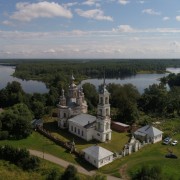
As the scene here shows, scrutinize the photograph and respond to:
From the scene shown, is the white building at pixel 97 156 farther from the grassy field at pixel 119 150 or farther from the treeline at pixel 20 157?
the treeline at pixel 20 157

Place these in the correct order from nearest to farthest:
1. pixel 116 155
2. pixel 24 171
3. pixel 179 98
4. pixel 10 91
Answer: pixel 24 171 → pixel 116 155 → pixel 179 98 → pixel 10 91

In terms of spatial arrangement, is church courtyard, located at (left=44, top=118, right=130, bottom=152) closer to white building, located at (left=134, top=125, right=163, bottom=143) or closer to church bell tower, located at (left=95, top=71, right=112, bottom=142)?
church bell tower, located at (left=95, top=71, right=112, bottom=142)

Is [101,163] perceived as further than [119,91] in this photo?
No

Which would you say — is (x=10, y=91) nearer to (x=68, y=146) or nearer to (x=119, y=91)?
(x=119, y=91)

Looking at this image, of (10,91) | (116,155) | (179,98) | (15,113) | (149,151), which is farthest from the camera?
(10,91)

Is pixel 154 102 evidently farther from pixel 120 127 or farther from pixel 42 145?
pixel 42 145

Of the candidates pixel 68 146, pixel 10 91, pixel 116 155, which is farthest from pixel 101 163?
pixel 10 91

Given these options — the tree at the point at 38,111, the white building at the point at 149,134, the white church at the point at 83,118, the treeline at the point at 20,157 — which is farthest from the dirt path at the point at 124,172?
the tree at the point at 38,111
